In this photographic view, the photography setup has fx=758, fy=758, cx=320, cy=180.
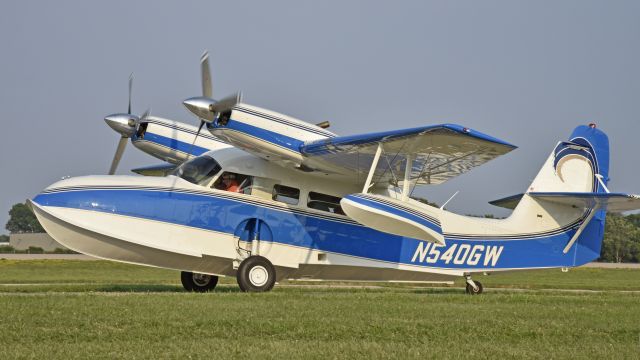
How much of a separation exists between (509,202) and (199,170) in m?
7.99

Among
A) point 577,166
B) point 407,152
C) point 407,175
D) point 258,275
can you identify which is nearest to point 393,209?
point 407,175

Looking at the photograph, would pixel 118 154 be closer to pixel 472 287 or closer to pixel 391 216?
pixel 391 216

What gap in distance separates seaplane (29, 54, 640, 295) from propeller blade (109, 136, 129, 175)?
487mm

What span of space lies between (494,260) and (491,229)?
2.26ft

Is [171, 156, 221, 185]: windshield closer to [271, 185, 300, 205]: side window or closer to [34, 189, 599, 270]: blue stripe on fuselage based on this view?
[34, 189, 599, 270]: blue stripe on fuselage

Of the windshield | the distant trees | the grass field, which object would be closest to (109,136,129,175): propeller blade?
the windshield

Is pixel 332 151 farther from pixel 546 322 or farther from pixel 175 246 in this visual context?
pixel 546 322

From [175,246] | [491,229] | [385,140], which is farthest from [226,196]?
[491,229]

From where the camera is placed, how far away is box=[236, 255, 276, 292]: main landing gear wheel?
14.2 metres

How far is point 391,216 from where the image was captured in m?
13.7

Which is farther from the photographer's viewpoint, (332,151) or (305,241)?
(305,241)

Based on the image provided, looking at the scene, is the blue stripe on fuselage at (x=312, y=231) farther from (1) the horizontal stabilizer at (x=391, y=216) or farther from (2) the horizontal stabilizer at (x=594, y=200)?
(1) the horizontal stabilizer at (x=391, y=216)

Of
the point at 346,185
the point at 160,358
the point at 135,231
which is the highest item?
the point at 346,185

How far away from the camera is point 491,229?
16.8 m
